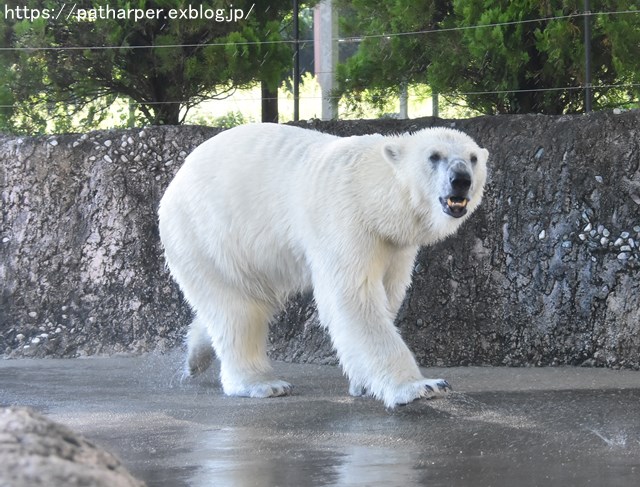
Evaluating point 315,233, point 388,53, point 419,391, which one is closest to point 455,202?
point 315,233

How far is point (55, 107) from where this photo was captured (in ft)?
27.0

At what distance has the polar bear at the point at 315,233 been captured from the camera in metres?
5.60

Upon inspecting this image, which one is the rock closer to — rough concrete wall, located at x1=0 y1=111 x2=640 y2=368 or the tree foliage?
rough concrete wall, located at x1=0 y1=111 x2=640 y2=368

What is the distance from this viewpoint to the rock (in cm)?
233

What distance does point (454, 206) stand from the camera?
554 centimetres

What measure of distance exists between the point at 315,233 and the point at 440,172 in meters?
0.71

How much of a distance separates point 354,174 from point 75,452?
350 cm

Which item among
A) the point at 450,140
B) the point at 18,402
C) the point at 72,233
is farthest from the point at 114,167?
the point at 450,140

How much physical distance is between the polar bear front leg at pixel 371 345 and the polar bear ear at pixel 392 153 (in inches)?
23.9

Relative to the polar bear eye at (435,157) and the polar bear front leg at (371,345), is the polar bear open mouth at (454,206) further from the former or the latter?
the polar bear front leg at (371,345)

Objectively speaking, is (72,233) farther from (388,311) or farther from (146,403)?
(388,311)

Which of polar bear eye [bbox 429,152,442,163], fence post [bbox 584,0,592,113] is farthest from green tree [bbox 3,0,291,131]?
polar bear eye [bbox 429,152,442,163]

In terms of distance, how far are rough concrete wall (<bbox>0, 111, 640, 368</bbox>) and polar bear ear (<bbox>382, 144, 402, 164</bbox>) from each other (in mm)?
1272

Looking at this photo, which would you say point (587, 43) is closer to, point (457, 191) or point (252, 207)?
point (457, 191)
